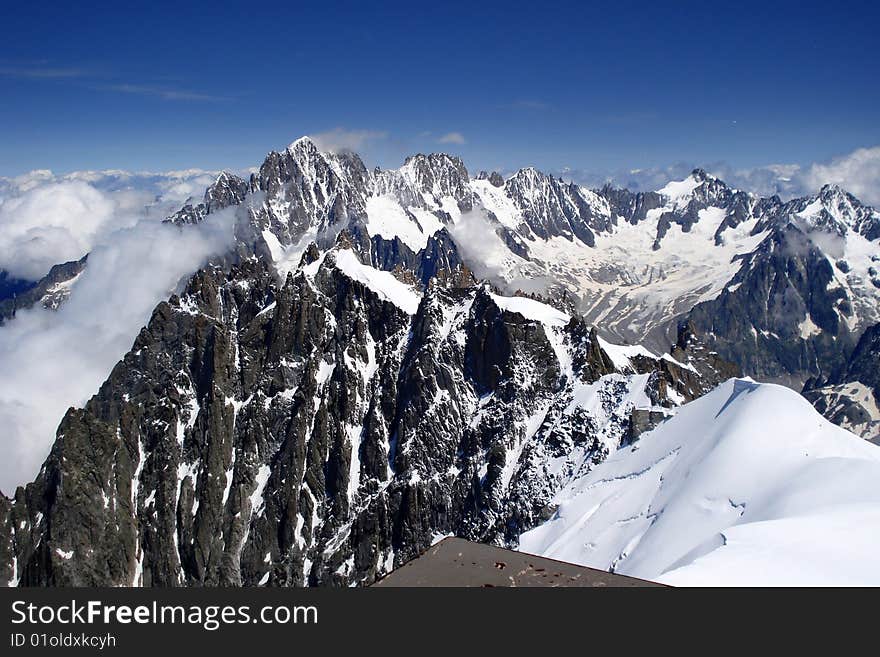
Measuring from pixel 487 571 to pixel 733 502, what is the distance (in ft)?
211

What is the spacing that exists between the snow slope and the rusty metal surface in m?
11.7

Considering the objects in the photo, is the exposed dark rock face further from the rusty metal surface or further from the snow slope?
the rusty metal surface

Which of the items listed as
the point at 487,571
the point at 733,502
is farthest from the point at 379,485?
the point at 487,571

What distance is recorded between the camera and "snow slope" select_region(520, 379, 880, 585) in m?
38.6

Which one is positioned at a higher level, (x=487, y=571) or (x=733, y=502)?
(x=733, y=502)

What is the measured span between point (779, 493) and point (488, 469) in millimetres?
104070

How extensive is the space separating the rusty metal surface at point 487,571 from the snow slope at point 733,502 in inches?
460

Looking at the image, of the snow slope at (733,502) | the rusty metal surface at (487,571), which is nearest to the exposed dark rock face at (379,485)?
the snow slope at (733,502)

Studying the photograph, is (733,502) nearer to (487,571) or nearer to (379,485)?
(487,571)

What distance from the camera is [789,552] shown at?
39656 mm

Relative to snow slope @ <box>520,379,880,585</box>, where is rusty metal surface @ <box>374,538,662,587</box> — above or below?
below

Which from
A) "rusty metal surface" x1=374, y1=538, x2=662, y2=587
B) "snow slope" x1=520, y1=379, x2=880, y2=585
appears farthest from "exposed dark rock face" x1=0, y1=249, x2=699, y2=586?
"rusty metal surface" x1=374, y1=538, x2=662, y2=587

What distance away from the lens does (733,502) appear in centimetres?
Result: 7744

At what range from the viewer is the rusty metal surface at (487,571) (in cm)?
2384
